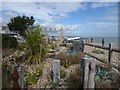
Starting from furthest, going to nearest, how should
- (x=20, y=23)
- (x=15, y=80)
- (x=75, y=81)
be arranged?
(x=20, y=23), (x=75, y=81), (x=15, y=80)

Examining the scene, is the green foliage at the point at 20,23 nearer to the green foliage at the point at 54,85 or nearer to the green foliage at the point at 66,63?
the green foliage at the point at 66,63

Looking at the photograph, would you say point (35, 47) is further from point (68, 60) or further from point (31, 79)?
point (31, 79)

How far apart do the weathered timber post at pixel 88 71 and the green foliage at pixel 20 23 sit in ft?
94.3

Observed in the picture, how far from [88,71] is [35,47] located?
465 cm

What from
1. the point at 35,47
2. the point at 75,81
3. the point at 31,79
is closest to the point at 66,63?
the point at 35,47

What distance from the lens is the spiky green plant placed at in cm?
951

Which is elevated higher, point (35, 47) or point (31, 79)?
point (35, 47)

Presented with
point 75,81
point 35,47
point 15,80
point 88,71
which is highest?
point 35,47

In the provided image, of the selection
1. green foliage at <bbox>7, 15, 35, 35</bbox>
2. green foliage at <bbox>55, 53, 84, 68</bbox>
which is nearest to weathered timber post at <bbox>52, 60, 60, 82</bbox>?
green foliage at <bbox>55, 53, 84, 68</bbox>

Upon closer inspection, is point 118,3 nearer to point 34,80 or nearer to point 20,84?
point 34,80

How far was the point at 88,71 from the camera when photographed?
5469mm

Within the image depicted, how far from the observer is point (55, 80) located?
22.0 ft

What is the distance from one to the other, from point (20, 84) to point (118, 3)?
211 inches

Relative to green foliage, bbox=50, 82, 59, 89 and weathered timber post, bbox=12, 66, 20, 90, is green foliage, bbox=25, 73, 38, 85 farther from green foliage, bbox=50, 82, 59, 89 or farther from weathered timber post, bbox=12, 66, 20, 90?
weathered timber post, bbox=12, 66, 20, 90
